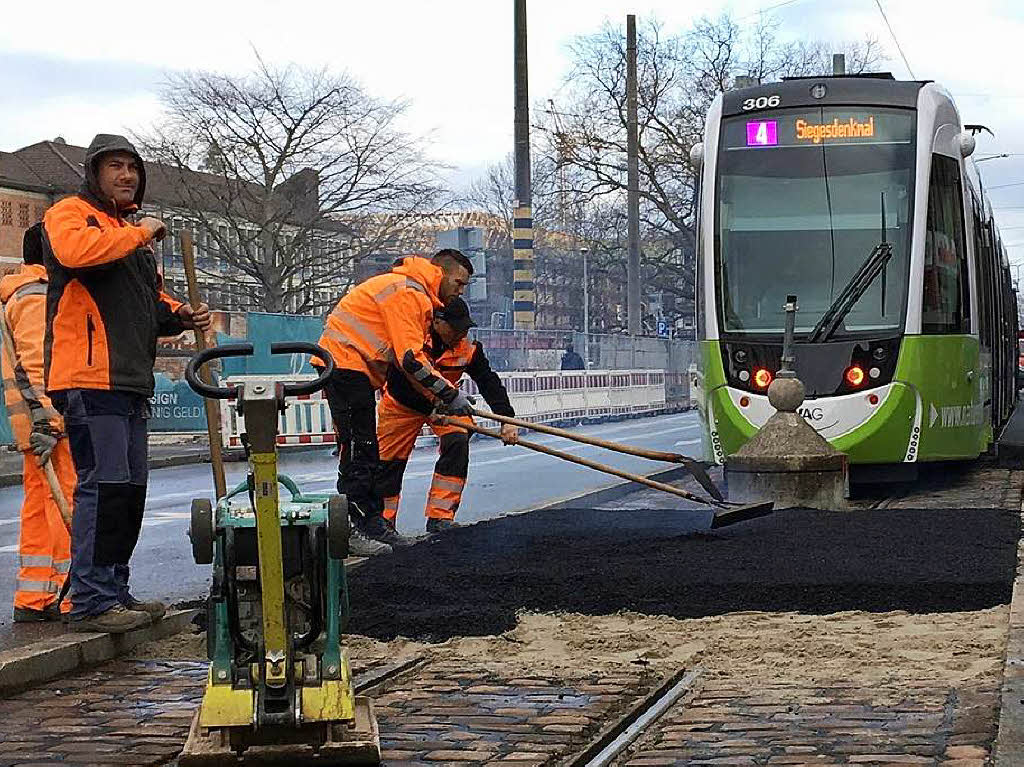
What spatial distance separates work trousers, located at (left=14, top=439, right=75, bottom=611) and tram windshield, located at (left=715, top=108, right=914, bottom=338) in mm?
6817

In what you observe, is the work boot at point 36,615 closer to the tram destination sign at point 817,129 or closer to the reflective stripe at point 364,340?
the reflective stripe at point 364,340

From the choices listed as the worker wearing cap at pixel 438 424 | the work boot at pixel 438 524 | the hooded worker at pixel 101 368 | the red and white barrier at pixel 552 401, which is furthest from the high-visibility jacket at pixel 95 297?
the red and white barrier at pixel 552 401

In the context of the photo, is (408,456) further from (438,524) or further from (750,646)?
(750,646)

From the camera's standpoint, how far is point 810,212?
1286 centimetres

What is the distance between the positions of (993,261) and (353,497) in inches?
370

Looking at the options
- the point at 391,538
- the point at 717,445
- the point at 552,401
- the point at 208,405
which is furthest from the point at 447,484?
the point at 552,401

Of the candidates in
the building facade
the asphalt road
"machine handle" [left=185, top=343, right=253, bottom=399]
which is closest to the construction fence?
the asphalt road

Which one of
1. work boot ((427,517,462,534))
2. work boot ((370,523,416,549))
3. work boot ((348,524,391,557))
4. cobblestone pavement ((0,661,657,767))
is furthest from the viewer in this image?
work boot ((427,517,462,534))

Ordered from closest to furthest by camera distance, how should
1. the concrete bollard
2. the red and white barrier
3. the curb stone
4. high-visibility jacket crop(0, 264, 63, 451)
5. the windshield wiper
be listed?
the curb stone
high-visibility jacket crop(0, 264, 63, 451)
the concrete bollard
the windshield wiper
the red and white barrier

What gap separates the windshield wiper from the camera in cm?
1249

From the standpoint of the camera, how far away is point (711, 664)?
5906 millimetres

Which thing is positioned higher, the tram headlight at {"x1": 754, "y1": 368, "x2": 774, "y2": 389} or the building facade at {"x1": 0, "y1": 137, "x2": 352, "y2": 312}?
the building facade at {"x1": 0, "y1": 137, "x2": 352, "y2": 312}

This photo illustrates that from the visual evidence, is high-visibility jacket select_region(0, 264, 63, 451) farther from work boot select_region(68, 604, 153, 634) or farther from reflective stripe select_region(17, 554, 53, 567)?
work boot select_region(68, 604, 153, 634)

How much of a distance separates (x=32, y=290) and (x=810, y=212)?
723 centimetres
